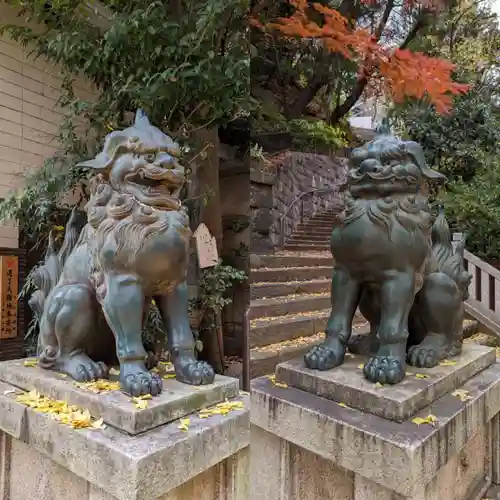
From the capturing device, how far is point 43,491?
1.75 metres

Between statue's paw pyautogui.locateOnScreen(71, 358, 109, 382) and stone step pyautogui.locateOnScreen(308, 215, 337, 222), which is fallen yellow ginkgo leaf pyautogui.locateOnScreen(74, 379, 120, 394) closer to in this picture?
statue's paw pyautogui.locateOnScreen(71, 358, 109, 382)

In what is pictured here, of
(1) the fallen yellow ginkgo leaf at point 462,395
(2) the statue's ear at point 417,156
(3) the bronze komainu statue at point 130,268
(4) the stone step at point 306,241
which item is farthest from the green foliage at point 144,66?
(4) the stone step at point 306,241

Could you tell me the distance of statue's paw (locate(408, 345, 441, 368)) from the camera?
1850 millimetres

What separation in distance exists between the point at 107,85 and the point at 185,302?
8.09 ft

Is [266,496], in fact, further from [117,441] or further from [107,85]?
[107,85]

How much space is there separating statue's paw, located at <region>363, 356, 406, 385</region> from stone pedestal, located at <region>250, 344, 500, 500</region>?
0.10 ft

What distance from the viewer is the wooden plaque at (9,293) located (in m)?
3.71

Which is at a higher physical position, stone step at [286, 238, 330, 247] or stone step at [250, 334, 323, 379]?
stone step at [286, 238, 330, 247]

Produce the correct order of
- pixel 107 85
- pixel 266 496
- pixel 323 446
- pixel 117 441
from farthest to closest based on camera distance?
pixel 107 85
pixel 266 496
pixel 323 446
pixel 117 441

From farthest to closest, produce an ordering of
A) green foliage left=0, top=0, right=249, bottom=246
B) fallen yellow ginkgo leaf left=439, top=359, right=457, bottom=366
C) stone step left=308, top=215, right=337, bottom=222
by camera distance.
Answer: stone step left=308, top=215, right=337, bottom=222 → green foliage left=0, top=0, right=249, bottom=246 → fallen yellow ginkgo leaf left=439, top=359, right=457, bottom=366

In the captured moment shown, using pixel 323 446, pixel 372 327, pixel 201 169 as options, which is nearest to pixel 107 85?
pixel 201 169

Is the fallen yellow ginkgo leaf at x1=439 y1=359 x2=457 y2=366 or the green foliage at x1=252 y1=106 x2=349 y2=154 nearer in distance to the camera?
the fallen yellow ginkgo leaf at x1=439 y1=359 x2=457 y2=366

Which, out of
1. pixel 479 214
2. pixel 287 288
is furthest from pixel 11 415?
pixel 479 214

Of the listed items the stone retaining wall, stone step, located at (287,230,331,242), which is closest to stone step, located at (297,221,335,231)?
stone step, located at (287,230,331,242)
